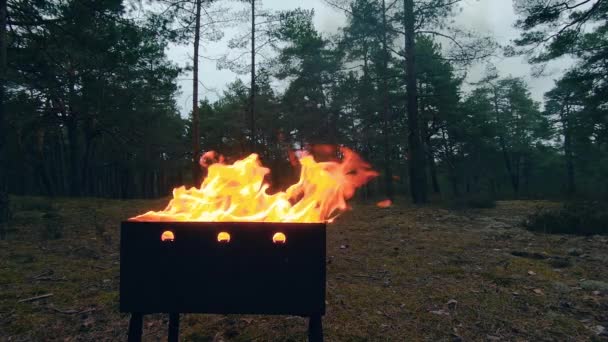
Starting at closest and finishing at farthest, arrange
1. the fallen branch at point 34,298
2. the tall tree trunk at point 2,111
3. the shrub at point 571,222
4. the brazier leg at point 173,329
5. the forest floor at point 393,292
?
1. the brazier leg at point 173,329
2. the forest floor at point 393,292
3. the fallen branch at point 34,298
4. the shrub at point 571,222
5. the tall tree trunk at point 2,111

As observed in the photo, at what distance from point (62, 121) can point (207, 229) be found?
21.1 meters

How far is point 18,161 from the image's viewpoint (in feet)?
74.5

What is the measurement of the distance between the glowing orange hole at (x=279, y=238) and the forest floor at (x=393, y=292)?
1250 mm

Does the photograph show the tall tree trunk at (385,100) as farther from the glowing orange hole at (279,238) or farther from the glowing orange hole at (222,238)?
the glowing orange hole at (222,238)

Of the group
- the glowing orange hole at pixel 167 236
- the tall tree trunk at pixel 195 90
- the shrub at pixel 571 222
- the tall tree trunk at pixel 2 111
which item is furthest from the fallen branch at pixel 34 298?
the tall tree trunk at pixel 195 90

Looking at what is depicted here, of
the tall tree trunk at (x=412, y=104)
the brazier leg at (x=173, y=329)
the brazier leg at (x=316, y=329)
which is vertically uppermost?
the tall tree trunk at (x=412, y=104)

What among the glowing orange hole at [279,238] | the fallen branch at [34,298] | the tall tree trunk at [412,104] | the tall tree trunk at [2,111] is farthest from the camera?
the tall tree trunk at [412,104]

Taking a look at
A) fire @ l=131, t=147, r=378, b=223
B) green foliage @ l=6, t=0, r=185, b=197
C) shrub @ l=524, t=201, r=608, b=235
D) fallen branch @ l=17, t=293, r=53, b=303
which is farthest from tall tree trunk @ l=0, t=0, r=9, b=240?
shrub @ l=524, t=201, r=608, b=235

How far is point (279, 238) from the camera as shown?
2336 millimetres

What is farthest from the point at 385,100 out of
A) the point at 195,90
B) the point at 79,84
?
the point at 79,84

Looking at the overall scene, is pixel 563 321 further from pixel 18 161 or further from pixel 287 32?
pixel 18 161

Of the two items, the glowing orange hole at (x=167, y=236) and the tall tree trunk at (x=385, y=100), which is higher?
the tall tree trunk at (x=385, y=100)

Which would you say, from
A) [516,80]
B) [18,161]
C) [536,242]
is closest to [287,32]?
[536,242]

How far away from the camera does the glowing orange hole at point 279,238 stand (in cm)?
233
